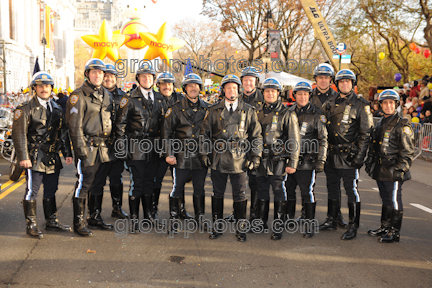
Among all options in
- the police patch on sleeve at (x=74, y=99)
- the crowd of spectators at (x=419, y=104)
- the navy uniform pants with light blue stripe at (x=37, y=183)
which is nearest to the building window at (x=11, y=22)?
the crowd of spectators at (x=419, y=104)

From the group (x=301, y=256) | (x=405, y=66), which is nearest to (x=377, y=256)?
(x=301, y=256)

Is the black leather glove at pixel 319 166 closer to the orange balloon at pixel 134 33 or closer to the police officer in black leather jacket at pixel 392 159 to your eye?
the police officer in black leather jacket at pixel 392 159

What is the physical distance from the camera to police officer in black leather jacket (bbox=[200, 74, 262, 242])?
516 centimetres

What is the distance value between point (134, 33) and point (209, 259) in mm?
19736

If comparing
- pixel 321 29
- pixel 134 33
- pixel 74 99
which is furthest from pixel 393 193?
pixel 134 33

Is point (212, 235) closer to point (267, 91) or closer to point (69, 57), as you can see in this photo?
point (267, 91)

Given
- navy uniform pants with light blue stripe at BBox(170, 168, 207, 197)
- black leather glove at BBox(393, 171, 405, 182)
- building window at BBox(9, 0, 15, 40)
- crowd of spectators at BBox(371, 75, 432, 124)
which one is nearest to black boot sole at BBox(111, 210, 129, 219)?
navy uniform pants with light blue stripe at BBox(170, 168, 207, 197)

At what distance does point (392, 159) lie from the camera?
523cm

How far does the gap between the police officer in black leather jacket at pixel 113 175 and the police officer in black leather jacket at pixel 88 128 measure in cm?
30

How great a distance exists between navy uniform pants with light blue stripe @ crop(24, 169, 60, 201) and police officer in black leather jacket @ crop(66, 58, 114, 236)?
385 mm

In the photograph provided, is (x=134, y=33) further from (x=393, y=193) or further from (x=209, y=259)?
(x=209, y=259)

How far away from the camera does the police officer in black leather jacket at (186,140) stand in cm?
556

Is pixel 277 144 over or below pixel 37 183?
over

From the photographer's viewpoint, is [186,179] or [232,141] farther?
[186,179]
